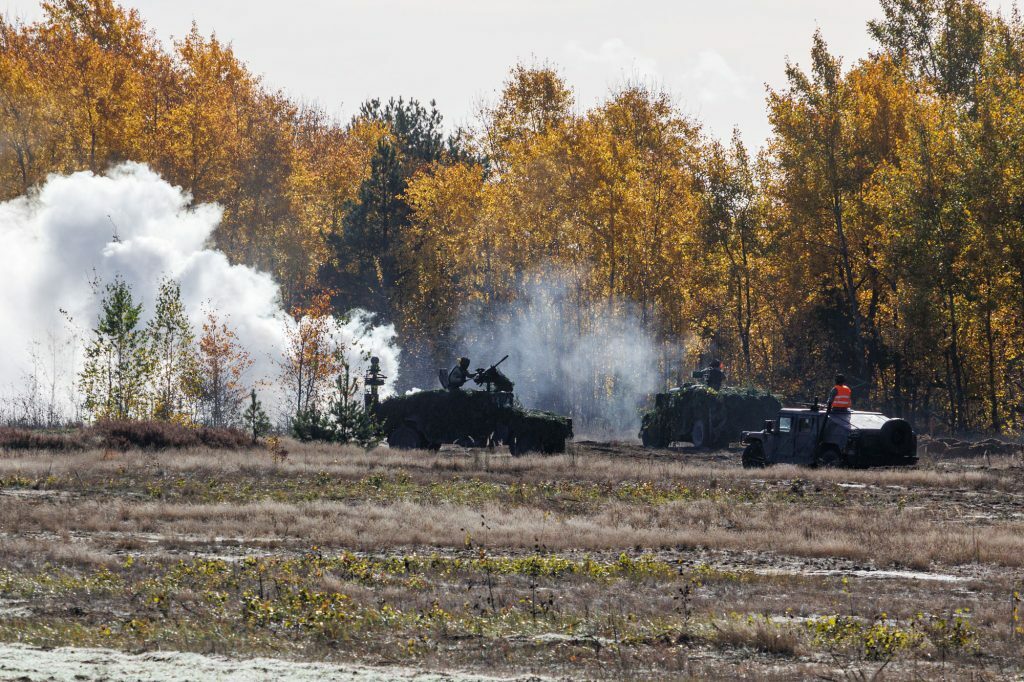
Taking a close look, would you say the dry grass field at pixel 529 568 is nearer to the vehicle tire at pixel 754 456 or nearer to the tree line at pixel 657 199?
the vehicle tire at pixel 754 456

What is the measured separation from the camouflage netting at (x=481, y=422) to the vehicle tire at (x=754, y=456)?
19.0 ft

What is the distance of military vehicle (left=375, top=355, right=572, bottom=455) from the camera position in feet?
120

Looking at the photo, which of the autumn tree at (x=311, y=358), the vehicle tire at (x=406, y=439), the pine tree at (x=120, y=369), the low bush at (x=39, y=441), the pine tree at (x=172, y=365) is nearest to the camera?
the low bush at (x=39, y=441)

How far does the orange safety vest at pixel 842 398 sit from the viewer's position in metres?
30.3

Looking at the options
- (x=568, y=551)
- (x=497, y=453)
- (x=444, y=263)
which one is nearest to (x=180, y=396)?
(x=497, y=453)

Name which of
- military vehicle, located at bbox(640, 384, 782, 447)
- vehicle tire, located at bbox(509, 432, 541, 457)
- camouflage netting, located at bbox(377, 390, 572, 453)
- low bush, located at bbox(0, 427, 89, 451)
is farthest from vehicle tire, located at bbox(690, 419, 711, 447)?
low bush, located at bbox(0, 427, 89, 451)

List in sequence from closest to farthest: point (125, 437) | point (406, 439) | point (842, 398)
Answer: point (842, 398) < point (125, 437) < point (406, 439)

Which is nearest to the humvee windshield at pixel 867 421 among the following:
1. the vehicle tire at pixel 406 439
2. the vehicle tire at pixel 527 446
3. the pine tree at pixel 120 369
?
the vehicle tire at pixel 527 446

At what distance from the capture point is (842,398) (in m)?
30.5

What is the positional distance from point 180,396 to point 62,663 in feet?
109

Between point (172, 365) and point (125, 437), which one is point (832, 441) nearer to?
point (125, 437)

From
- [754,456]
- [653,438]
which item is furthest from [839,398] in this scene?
[653,438]

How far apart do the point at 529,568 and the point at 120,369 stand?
26787 millimetres

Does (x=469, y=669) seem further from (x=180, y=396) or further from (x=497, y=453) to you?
(x=180, y=396)
